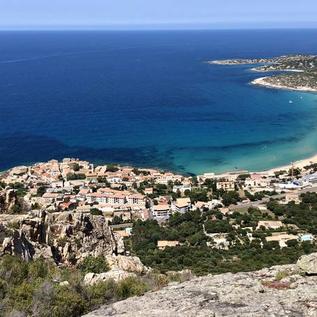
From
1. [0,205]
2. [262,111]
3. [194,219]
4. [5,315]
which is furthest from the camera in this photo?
[262,111]

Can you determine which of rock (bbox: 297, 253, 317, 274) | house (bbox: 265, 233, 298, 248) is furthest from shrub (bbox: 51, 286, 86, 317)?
house (bbox: 265, 233, 298, 248)

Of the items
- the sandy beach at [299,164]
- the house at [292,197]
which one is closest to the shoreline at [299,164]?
the sandy beach at [299,164]

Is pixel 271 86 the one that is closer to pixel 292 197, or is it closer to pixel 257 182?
pixel 257 182

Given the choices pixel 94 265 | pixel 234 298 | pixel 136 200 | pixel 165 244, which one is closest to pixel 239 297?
pixel 234 298

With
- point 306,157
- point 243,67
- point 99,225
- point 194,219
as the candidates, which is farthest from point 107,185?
point 243,67

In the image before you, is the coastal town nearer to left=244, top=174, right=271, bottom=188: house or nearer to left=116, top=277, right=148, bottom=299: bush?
left=244, top=174, right=271, bottom=188: house

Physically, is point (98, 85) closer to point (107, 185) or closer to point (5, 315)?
point (107, 185)
